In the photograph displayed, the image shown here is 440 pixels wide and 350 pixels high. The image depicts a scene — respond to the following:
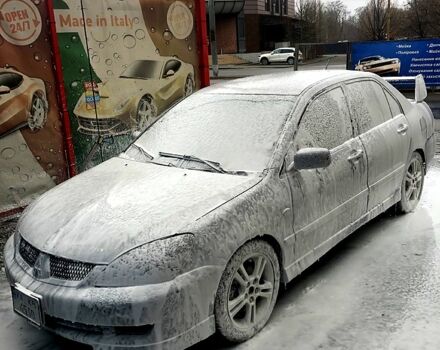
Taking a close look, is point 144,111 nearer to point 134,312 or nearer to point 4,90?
point 4,90

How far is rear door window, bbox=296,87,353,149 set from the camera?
3.71m

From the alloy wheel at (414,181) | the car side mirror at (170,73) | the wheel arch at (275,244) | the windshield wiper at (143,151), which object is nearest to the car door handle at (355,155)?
the wheel arch at (275,244)

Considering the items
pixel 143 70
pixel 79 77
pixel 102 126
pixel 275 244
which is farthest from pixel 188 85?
pixel 275 244

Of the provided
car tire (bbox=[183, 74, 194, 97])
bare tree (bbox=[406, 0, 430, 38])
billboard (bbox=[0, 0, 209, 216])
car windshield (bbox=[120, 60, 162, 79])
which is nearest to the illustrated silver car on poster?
billboard (bbox=[0, 0, 209, 216])

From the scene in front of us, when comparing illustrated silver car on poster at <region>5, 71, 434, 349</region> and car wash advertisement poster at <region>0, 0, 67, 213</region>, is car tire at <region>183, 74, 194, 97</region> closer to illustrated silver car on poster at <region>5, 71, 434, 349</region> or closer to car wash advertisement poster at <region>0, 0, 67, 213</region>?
car wash advertisement poster at <region>0, 0, 67, 213</region>

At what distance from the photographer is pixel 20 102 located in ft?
19.2

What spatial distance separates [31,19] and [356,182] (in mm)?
4099

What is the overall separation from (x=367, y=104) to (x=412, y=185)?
1.17m

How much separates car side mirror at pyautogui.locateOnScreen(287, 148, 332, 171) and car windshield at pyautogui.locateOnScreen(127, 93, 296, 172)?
0.64ft

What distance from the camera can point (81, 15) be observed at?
6.39 meters

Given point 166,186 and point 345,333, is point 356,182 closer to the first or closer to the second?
point 345,333

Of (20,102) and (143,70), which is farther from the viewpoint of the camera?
(143,70)

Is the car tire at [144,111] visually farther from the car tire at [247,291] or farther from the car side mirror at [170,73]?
the car tire at [247,291]

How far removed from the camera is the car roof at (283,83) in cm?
398
